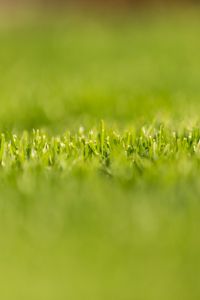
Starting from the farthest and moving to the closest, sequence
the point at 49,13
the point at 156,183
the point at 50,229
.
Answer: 1. the point at 49,13
2. the point at 156,183
3. the point at 50,229

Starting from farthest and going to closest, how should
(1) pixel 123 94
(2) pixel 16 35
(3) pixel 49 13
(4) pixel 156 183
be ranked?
(3) pixel 49 13 → (2) pixel 16 35 → (1) pixel 123 94 → (4) pixel 156 183

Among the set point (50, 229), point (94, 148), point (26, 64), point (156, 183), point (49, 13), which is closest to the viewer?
point (50, 229)

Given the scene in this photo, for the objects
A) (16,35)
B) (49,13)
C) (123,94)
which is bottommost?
(123,94)

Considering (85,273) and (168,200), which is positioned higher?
(168,200)

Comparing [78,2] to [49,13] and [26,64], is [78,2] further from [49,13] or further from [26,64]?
[26,64]

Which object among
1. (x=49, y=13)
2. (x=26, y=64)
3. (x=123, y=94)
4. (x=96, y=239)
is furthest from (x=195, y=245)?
(x=49, y=13)

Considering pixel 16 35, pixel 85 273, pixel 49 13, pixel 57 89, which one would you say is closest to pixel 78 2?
pixel 49 13

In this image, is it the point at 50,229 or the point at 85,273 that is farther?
the point at 50,229

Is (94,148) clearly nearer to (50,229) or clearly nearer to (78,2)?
(50,229)

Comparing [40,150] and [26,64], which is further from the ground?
[26,64]

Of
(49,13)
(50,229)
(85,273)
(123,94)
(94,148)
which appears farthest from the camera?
(49,13)
